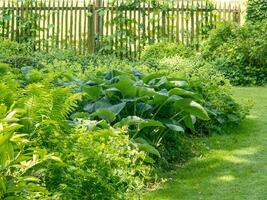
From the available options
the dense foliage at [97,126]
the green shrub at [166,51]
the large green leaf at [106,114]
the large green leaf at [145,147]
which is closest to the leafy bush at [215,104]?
the dense foliage at [97,126]

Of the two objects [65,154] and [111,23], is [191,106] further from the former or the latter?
[111,23]

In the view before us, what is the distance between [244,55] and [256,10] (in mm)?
2253

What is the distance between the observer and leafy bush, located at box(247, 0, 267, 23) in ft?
51.3

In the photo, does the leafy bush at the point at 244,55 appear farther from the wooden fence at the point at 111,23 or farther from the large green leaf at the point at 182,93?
the large green leaf at the point at 182,93

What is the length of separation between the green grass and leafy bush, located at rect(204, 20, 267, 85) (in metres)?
6.15

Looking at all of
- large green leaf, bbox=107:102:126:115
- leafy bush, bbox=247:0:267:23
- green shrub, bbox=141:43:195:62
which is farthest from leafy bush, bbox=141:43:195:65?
large green leaf, bbox=107:102:126:115

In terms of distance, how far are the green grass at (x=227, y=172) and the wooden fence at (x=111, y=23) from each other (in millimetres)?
9077

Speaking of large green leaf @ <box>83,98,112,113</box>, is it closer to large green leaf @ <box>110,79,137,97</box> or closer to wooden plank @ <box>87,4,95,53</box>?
large green leaf @ <box>110,79,137,97</box>

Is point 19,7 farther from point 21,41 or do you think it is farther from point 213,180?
point 213,180

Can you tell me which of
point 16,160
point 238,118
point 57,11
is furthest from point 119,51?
point 16,160

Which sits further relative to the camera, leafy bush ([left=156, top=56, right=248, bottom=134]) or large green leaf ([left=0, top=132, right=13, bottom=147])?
leafy bush ([left=156, top=56, right=248, bottom=134])

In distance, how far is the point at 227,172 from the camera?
18.8 feet

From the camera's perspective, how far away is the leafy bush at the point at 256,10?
1564cm

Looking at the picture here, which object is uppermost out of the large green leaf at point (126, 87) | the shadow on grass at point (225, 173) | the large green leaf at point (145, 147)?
the large green leaf at point (126, 87)
